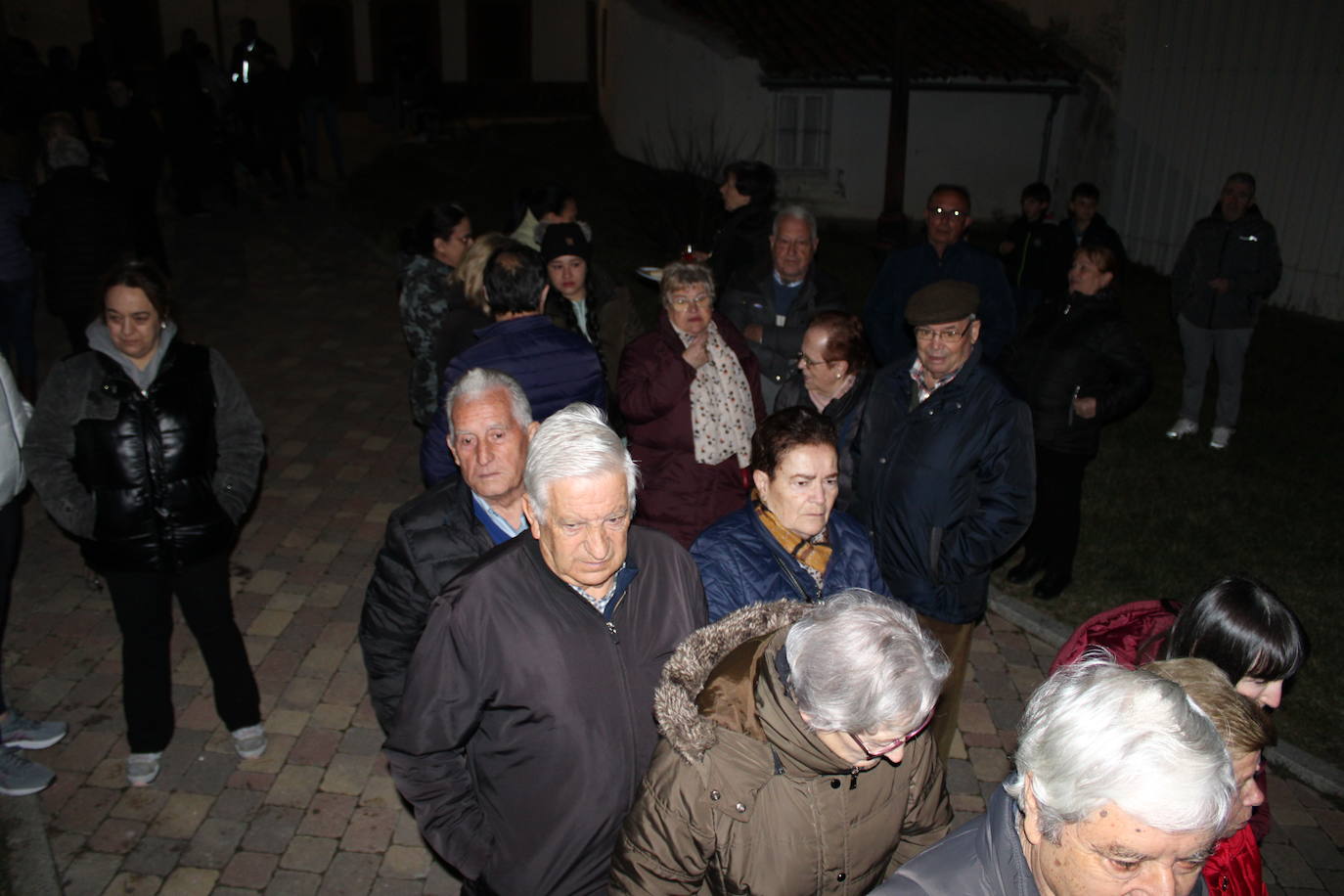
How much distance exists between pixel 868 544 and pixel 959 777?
1.87 m

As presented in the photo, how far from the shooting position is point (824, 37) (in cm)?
1970

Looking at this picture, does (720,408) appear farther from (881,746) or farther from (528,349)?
(881,746)

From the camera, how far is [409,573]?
127 inches

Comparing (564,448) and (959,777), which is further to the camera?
(959,777)

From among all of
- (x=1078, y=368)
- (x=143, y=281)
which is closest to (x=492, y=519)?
(x=143, y=281)

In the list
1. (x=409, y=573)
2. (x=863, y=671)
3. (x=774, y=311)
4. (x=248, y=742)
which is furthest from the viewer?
(x=774, y=311)

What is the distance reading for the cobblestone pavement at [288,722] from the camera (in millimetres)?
4215

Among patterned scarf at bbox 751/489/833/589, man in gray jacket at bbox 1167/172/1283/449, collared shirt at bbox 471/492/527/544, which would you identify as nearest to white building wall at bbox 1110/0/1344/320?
man in gray jacket at bbox 1167/172/1283/449

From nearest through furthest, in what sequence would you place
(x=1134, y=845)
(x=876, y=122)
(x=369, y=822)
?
(x=1134, y=845) < (x=369, y=822) < (x=876, y=122)

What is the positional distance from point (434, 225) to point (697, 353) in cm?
216

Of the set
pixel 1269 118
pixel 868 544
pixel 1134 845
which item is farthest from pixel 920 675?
pixel 1269 118

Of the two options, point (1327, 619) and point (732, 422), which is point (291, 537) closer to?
point (732, 422)

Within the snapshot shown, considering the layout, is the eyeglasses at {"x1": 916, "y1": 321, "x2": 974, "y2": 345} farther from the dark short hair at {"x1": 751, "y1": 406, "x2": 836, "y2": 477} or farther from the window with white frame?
the window with white frame

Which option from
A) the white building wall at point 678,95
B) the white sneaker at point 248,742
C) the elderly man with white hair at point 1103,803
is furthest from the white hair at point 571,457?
the white building wall at point 678,95
